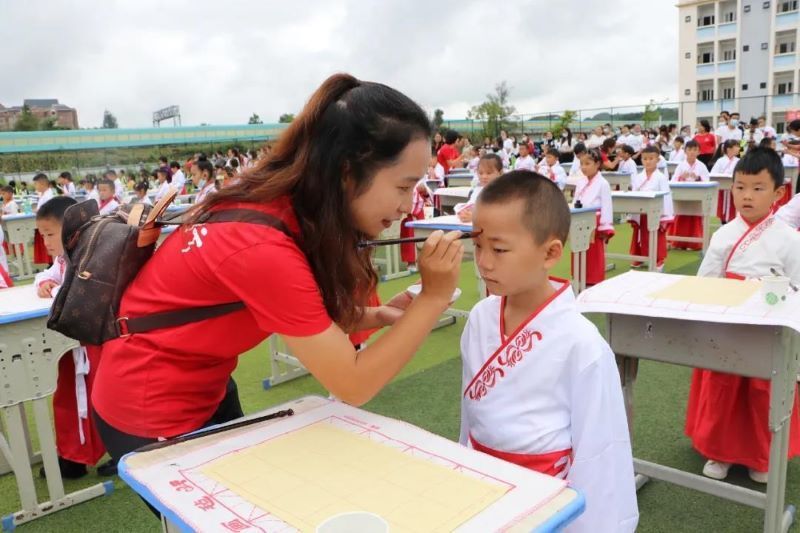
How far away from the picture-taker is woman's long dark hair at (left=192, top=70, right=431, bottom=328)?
1242mm

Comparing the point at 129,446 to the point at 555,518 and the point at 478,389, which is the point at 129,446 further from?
the point at 555,518

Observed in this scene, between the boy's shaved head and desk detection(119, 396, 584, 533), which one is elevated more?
the boy's shaved head

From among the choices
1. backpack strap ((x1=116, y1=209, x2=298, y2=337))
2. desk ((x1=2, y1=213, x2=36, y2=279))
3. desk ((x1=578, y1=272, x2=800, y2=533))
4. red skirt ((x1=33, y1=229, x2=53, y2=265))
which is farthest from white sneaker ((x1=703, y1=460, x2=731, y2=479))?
red skirt ((x1=33, y1=229, x2=53, y2=265))

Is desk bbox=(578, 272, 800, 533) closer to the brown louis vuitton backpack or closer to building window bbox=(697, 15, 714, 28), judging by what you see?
the brown louis vuitton backpack

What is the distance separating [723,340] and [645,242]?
16.6ft

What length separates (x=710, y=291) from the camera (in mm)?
2188

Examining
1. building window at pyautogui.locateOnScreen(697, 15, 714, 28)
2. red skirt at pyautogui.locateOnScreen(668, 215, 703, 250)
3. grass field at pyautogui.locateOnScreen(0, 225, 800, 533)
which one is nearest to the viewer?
grass field at pyautogui.locateOnScreen(0, 225, 800, 533)

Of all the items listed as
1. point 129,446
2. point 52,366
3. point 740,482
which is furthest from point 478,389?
point 52,366

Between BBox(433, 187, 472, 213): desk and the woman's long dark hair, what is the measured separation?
6839 millimetres

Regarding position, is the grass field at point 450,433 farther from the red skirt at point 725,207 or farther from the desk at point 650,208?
the red skirt at point 725,207

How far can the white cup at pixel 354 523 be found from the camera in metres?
0.85

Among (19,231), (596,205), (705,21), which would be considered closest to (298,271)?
(596,205)

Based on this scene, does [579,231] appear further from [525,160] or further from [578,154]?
[525,160]

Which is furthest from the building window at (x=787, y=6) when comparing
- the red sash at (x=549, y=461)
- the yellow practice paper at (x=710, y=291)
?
the red sash at (x=549, y=461)
